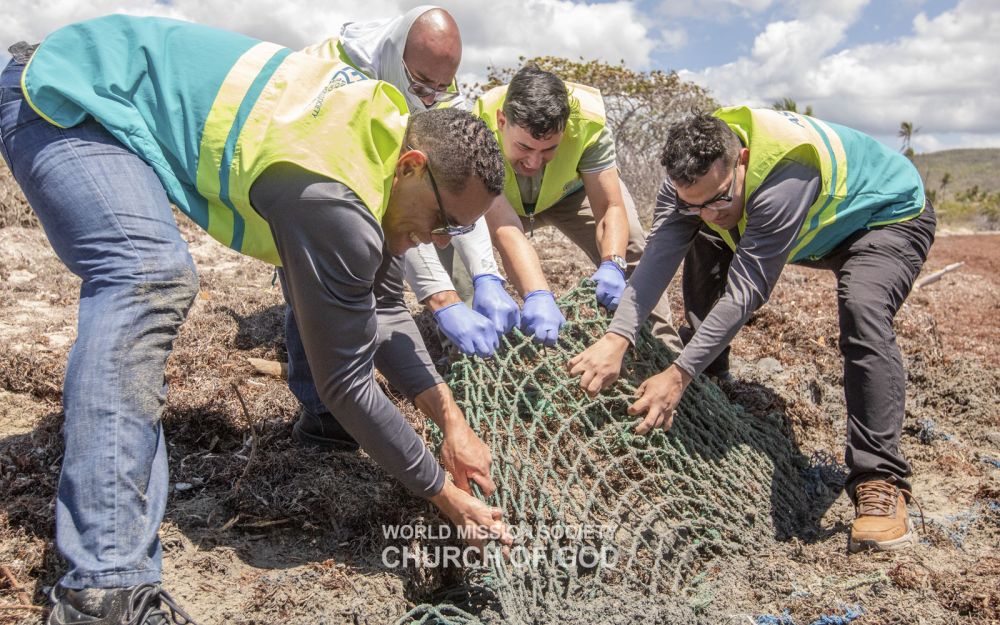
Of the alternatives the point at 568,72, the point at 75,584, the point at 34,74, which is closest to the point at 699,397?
the point at 75,584

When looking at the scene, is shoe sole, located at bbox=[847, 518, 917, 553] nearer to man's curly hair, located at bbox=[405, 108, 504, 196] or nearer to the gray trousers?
the gray trousers

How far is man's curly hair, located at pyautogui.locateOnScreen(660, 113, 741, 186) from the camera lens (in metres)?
2.42

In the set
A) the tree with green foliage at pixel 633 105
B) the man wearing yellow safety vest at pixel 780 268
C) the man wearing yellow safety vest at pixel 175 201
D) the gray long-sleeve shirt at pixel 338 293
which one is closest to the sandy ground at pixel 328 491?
the man wearing yellow safety vest at pixel 780 268

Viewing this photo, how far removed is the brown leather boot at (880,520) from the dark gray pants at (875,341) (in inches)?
2.1

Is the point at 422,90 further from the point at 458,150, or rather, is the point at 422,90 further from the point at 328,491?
the point at 328,491

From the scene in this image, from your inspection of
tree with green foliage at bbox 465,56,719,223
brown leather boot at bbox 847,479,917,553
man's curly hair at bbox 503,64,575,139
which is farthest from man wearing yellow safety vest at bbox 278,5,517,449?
tree with green foliage at bbox 465,56,719,223

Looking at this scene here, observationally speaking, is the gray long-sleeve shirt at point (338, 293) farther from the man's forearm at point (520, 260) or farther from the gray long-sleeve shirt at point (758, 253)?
the man's forearm at point (520, 260)

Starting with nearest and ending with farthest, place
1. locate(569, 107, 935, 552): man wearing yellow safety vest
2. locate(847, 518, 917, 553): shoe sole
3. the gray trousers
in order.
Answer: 1. locate(847, 518, 917, 553): shoe sole
2. locate(569, 107, 935, 552): man wearing yellow safety vest
3. the gray trousers

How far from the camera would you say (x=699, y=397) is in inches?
107

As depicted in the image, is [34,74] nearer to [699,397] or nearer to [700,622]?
[700,622]

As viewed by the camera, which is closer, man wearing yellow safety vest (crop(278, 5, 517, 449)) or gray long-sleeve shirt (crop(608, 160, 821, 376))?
man wearing yellow safety vest (crop(278, 5, 517, 449))

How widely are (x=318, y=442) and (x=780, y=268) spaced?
5.83 feet

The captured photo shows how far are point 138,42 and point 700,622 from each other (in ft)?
6.57

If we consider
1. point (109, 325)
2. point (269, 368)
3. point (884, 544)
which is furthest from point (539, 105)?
point (884, 544)
